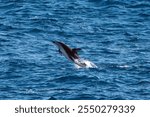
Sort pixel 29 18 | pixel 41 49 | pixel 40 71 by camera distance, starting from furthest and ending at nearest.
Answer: pixel 29 18 < pixel 41 49 < pixel 40 71

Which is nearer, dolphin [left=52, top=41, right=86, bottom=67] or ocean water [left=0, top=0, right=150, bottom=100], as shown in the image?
dolphin [left=52, top=41, right=86, bottom=67]

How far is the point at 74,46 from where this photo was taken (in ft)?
192

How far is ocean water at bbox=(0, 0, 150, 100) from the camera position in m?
49.2

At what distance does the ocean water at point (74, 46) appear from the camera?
161ft

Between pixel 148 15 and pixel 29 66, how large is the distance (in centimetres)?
1753

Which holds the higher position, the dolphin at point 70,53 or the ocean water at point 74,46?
the dolphin at point 70,53

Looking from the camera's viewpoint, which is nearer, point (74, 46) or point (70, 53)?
point (70, 53)

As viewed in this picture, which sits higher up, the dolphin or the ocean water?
the dolphin

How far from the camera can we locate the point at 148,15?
222 ft

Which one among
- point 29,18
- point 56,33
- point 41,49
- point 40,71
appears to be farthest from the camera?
point 29,18

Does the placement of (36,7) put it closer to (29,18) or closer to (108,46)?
(29,18)

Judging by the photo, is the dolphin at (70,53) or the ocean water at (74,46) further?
the ocean water at (74,46)

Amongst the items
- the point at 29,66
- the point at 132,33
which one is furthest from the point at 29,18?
the point at 29,66

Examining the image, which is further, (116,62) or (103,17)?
(103,17)
